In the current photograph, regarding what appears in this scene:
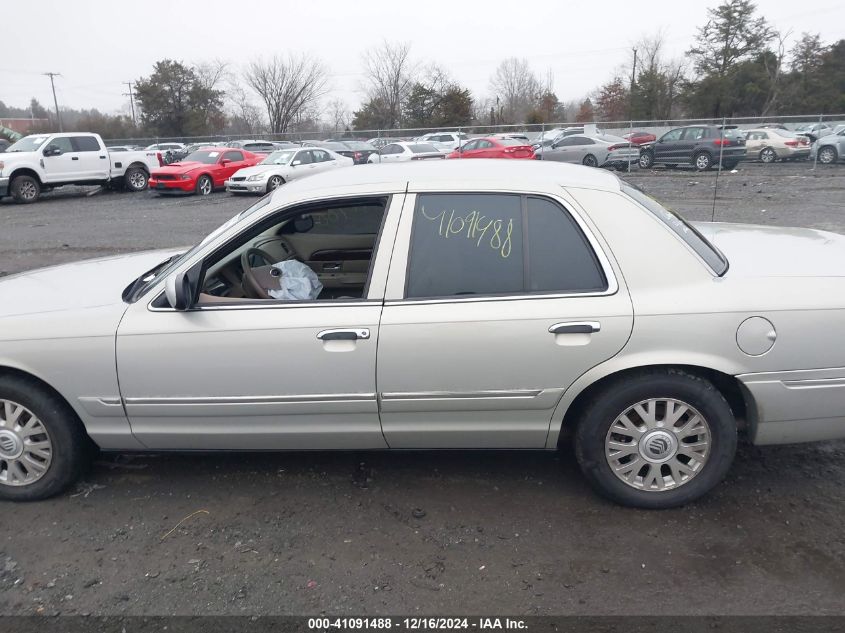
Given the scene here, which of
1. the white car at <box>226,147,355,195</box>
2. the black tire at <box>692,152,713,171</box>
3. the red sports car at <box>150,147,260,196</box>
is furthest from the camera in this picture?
the black tire at <box>692,152,713,171</box>

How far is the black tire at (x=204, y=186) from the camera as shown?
2181cm

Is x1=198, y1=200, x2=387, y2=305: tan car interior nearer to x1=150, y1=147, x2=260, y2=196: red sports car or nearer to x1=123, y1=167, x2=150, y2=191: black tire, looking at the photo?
x1=150, y1=147, x2=260, y2=196: red sports car

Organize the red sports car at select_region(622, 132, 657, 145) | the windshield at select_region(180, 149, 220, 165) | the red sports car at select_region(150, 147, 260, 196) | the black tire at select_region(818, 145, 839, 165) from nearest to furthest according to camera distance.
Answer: the red sports car at select_region(150, 147, 260, 196)
the black tire at select_region(818, 145, 839, 165)
the windshield at select_region(180, 149, 220, 165)
the red sports car at select_region(622, 132, 657, 145)

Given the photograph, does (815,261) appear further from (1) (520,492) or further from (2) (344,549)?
(2) (344,549)

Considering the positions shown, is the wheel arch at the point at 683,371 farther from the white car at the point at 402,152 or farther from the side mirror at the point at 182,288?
the white car at the point at 402,152

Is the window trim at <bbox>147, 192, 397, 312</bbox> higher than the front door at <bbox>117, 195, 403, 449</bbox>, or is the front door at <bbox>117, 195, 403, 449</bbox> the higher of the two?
the window trim at <bbox>147, 192, 397, 312</bbox>

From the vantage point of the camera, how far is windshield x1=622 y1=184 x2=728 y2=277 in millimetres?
3443

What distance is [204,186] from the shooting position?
22016 millimetres

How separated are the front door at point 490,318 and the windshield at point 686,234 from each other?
Answer: 0.43m

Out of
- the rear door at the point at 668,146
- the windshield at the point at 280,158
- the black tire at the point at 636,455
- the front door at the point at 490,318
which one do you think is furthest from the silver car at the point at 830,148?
the front door at the point at 490,318

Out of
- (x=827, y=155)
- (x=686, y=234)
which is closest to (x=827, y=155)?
(x=827, y=155)

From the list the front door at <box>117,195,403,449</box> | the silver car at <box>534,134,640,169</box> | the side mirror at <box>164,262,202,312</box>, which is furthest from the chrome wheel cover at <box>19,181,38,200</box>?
the side mirror at <box>164,262,202,312</box>

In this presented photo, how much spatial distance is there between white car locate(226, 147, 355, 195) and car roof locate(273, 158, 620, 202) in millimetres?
16471

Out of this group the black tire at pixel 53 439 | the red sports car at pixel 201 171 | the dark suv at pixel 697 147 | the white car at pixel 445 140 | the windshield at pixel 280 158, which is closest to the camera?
the black tire at pixel 53 439
